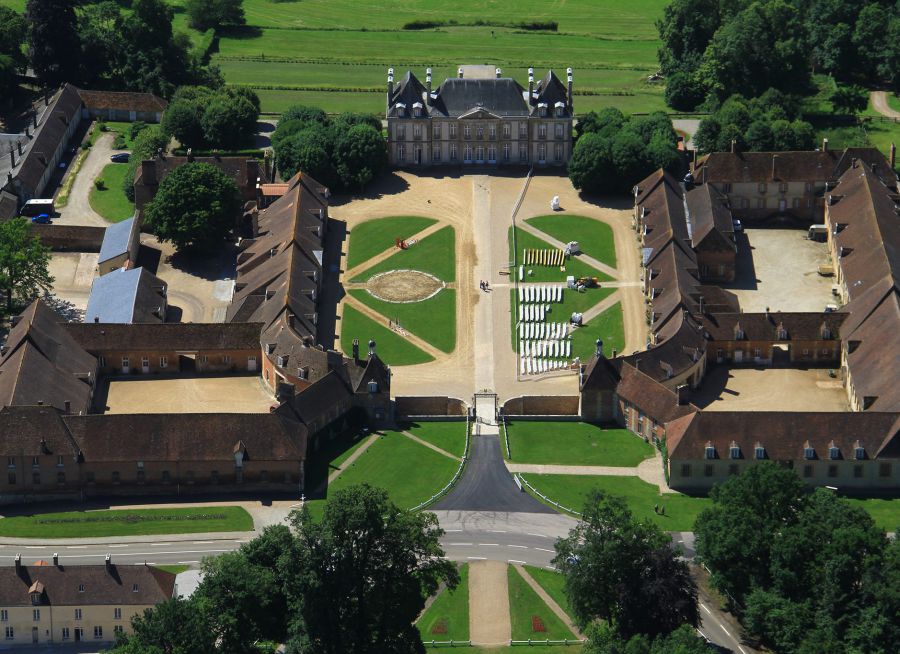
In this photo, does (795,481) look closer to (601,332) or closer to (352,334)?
(601,332)

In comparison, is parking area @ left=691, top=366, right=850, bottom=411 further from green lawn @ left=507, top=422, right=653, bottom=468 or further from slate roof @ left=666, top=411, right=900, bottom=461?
slate roof @ left=666, top=411, right=900, bottom=461

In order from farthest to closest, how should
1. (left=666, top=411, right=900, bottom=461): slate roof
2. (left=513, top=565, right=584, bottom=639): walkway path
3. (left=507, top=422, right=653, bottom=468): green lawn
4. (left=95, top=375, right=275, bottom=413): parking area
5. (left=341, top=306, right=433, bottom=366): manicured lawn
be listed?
(left=341, top=306, right=433, bottom=366): manicured lawn < (left=95, top=375, right=275, bottom=413): parking area < (left=507, top=422, right=653, bottom=468): green lawn < (left=666, top=411, right=900, bottom=461): slate roof < (left=513, top=565, right=584, bottom=639): walkway path

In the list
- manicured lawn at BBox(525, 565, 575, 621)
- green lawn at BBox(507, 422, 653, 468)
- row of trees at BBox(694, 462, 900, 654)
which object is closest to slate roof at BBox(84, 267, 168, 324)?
green lawn at BBox(507, 422, 653, 468)

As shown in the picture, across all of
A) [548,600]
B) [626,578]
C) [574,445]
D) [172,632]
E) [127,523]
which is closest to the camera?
[172,632]

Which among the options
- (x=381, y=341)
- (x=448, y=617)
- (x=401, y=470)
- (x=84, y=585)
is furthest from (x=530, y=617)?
(x=381, y=341)

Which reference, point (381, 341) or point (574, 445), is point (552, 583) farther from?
point (381, 341)

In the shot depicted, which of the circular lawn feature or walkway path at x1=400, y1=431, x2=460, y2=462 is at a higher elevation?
the circular lawn feature

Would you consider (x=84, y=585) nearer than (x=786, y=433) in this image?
Yes
